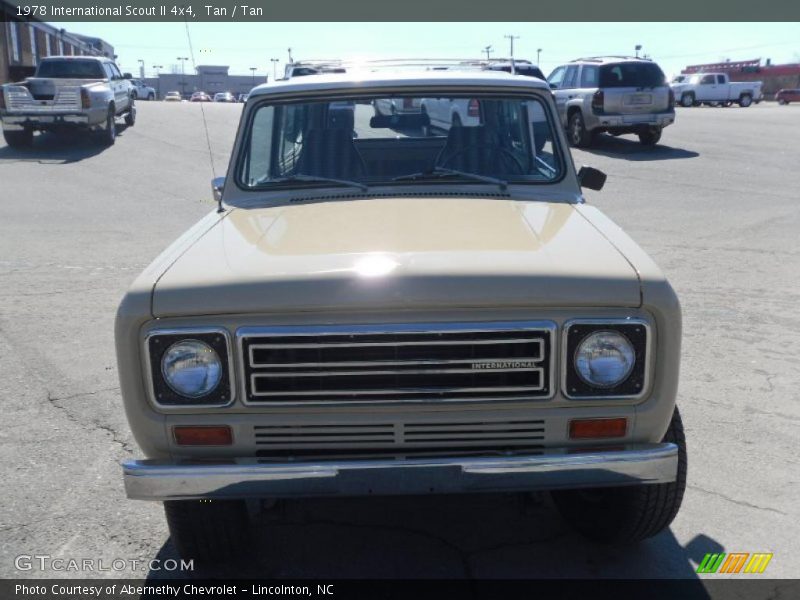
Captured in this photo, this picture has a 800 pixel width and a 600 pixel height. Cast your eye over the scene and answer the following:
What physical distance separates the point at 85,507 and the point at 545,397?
2.15 metres

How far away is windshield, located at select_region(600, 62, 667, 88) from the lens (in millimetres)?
17297

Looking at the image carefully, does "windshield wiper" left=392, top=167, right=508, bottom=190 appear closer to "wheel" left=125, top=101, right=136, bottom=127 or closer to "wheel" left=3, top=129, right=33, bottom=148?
"wheel" left=3, top=129, right=33, bottom=148

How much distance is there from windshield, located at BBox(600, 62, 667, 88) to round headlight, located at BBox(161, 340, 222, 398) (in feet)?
51.6

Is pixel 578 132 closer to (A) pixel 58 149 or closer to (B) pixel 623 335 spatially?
(A) pixel 58 149

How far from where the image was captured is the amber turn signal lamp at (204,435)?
Answer: 2848mm

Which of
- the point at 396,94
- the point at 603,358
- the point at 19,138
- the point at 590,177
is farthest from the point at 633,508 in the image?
the point at 19,138

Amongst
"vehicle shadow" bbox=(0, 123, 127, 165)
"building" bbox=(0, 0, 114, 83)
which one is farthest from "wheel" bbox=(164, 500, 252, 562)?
"building" bbox=(0, 0, 114, 83)

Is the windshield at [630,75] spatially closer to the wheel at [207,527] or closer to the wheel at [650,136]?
the wheel at [650,136]

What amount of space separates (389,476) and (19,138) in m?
17.8

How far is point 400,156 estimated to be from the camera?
177 inches

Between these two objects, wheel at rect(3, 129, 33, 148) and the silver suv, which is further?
wheel at rect(3, 129, 33, 148)

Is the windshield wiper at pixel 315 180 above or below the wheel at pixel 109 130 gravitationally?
above

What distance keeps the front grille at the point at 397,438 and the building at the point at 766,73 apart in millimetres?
63654

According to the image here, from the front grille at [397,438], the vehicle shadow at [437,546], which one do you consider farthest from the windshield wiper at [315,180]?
the front grille at [397,438]
